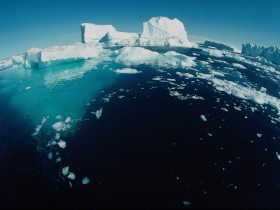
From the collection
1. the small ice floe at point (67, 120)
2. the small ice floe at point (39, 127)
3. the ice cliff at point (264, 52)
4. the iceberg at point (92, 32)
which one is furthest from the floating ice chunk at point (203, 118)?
the iceberg at point (92, 32)

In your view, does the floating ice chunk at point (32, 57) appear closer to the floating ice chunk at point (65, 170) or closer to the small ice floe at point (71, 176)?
the floating ice chunk at point (65, 170)

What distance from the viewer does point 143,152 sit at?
994cm

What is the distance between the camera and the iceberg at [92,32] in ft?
288

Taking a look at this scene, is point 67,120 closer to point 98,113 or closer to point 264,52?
point 98,113

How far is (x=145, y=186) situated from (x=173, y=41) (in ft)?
227

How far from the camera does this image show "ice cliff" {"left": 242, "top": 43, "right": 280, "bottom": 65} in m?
54.8

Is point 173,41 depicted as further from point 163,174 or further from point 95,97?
point 163,174

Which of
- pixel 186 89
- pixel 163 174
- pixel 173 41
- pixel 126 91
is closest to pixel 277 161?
pixel 163 174

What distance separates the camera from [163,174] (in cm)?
852

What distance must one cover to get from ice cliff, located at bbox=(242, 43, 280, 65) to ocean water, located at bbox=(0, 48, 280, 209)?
166 ft

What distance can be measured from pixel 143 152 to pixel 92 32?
3636 inches

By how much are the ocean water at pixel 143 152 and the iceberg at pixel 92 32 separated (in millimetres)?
78940

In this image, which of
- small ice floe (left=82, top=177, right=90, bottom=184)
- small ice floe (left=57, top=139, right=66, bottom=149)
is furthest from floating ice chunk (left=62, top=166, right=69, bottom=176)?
small ice floe (left=57, top=139, right=66, bottom=149)

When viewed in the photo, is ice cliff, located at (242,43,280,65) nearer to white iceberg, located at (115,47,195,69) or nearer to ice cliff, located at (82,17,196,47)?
ice cliff, located at (82,17,196,47)
